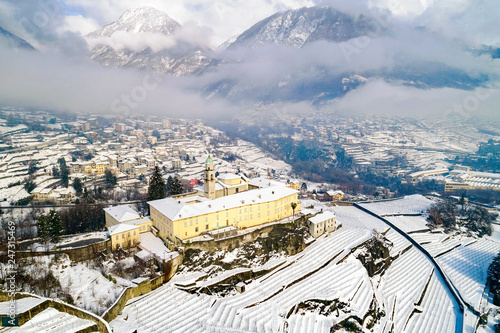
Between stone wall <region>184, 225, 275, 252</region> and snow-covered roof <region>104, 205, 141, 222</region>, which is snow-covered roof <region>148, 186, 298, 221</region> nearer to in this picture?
snow-covered roof <region>104, 205, 141, 222</region>

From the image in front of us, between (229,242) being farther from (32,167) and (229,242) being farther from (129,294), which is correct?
(32,167)

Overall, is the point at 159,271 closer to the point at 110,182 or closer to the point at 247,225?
the point at 247,225

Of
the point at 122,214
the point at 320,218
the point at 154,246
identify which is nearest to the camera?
the point at 154,246

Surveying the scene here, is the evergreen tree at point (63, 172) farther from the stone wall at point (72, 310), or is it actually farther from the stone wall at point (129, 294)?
the stone wall at point (72, 310)

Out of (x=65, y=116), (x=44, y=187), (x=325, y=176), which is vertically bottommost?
(x=325, y=176)

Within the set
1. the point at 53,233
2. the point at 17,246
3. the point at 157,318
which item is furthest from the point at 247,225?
the point at 17,246

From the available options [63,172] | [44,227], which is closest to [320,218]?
[44,227]

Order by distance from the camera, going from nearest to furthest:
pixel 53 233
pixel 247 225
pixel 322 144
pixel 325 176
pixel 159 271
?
pixel 159 271
pixel 53 233
pixel 247 225
pixel 325 176
pixel 322 144

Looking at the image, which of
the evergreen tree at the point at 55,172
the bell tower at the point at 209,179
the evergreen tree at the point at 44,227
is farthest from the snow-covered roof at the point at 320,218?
the evergreen tree at the point at 55,172
